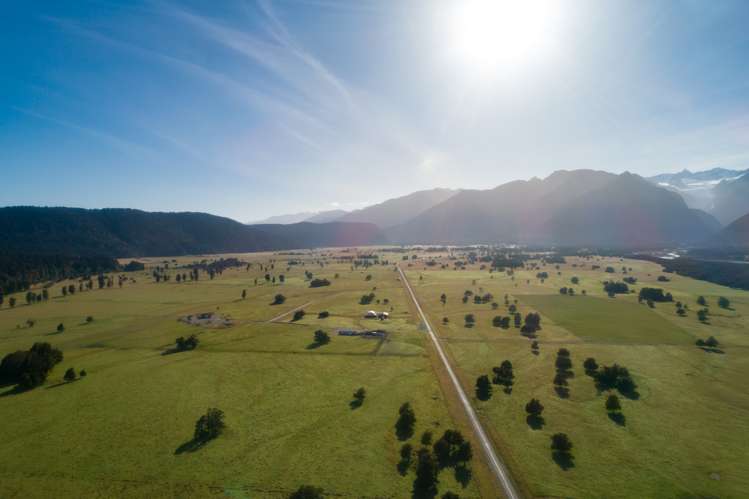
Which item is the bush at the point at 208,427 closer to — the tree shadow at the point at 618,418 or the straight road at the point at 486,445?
the straight road at the point at 486,445

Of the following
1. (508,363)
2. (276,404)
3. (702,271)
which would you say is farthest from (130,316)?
(702,271)

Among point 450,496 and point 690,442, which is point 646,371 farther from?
point 450,496

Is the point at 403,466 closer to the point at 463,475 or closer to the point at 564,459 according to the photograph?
the point at 463,475

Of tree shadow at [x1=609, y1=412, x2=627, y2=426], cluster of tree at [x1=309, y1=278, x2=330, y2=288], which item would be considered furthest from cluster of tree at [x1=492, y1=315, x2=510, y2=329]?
cluster of tree at [x1=309, y1=278, x2=330, y2=288]

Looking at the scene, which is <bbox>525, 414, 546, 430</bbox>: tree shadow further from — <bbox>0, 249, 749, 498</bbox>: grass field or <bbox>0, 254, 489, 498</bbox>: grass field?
<bbox>0, 254, 489, 498</bbox>: grass field

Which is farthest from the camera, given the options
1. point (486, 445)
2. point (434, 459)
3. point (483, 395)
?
point (483, 395)

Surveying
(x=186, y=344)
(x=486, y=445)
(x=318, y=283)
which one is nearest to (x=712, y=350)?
(x=486, y=445)
